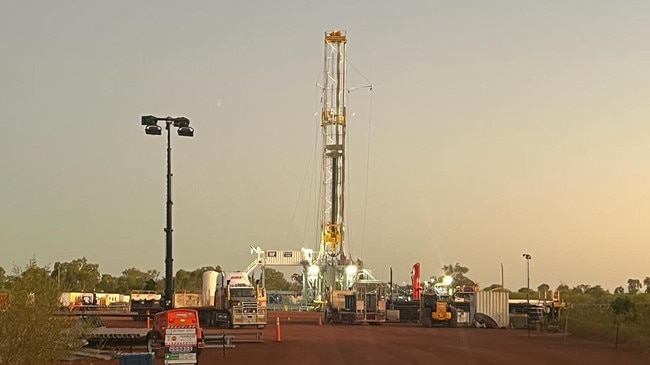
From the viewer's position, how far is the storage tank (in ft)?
196

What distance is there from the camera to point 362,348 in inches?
1382

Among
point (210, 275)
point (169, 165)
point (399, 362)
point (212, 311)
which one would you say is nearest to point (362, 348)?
point (399, 362)

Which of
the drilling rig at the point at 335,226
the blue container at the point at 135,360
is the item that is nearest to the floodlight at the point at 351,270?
the drilling rig at the point at 335,226

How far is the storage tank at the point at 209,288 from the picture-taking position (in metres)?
59.7

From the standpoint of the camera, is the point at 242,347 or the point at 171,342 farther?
the point at 242,347

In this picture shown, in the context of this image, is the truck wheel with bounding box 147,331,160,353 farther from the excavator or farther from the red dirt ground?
the excavator

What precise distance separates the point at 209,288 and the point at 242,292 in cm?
595

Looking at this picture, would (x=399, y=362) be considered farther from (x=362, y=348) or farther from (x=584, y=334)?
(x=584, y=334)

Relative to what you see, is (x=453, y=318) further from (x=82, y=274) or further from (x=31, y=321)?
(x=82, y=274)

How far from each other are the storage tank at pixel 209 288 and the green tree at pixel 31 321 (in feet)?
136

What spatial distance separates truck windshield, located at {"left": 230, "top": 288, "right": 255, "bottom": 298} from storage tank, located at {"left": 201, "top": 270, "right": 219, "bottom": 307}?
4.51 meters

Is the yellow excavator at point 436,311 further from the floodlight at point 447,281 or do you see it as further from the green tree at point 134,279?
the green tree at point 134,279

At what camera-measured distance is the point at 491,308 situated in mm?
61969

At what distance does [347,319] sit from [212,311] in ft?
38.1
